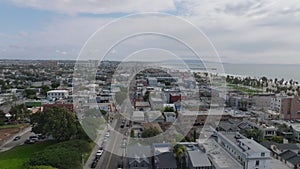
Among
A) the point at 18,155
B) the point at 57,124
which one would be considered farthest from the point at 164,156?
the point at 18,155

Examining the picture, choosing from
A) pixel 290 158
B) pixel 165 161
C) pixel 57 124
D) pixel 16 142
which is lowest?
pixel 16 142

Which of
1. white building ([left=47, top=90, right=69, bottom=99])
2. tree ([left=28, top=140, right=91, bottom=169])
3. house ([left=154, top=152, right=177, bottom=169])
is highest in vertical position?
white building ([left=47, top=90, right=69, bottom=99])

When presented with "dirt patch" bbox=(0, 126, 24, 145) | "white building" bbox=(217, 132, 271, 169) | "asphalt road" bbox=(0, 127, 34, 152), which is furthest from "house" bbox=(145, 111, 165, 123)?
"dirt patch" bbox=(0, 126, 24, 145)

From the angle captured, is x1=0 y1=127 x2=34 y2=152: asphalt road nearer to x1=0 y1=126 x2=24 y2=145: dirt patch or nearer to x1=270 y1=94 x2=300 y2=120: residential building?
x1=0 y1=126 x2=24 y2=145: dirt patch

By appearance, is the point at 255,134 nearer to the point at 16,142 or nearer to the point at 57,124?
the point at 57,124

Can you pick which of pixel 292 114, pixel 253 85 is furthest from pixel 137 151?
pixel 253 85

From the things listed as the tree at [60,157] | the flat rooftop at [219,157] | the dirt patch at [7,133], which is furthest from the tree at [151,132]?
the dirt patch at [7,133]

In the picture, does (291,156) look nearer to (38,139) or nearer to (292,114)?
(292,114)
